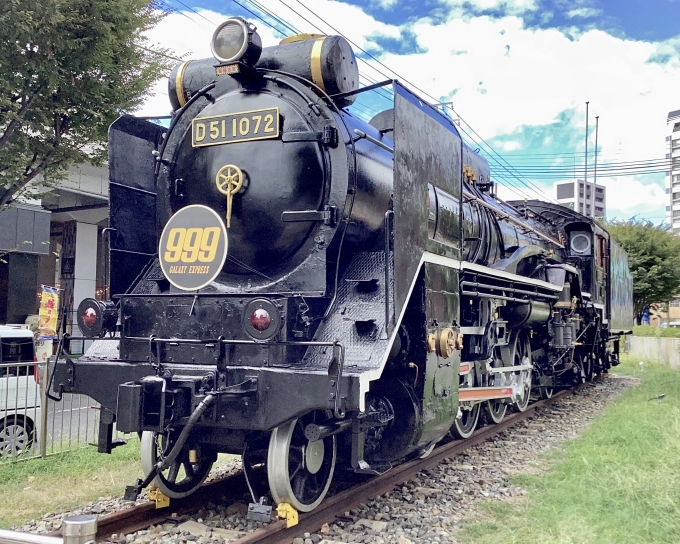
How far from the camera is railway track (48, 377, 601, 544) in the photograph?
12.9 ft

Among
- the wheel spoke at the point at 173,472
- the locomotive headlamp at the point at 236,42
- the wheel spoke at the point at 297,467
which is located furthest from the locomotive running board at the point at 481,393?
the locomotive headlamp at the point at 236,42

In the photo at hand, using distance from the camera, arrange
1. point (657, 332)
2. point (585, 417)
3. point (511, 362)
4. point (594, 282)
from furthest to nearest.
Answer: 1. point (657, 332)
2. point (594, 282)
3. point (585, 417)
4. point (511, 362)

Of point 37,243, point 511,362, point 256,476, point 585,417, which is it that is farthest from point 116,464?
point 37,243

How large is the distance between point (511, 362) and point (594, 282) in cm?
445

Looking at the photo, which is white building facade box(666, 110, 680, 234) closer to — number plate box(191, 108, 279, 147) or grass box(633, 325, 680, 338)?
grass box(633, 325, 680, 338)

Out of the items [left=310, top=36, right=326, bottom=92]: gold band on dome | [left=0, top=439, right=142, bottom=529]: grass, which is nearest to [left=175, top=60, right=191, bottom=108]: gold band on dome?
[left=310, top=36, right=326, bottom=92]: gold band on dome

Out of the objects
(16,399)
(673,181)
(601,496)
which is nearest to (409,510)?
(601,496)

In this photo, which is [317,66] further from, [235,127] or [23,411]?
[23,411]

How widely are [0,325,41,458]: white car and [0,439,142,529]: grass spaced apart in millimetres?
522

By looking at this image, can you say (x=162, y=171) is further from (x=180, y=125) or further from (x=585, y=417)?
(x=585, y=417)

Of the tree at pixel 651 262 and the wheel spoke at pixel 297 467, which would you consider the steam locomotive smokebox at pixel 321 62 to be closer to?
the wheel spoke at pixel 297 467

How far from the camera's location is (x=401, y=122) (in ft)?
13.8

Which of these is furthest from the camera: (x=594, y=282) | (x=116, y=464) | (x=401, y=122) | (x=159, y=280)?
(x=594, y=282)

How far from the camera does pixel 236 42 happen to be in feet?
14.9
